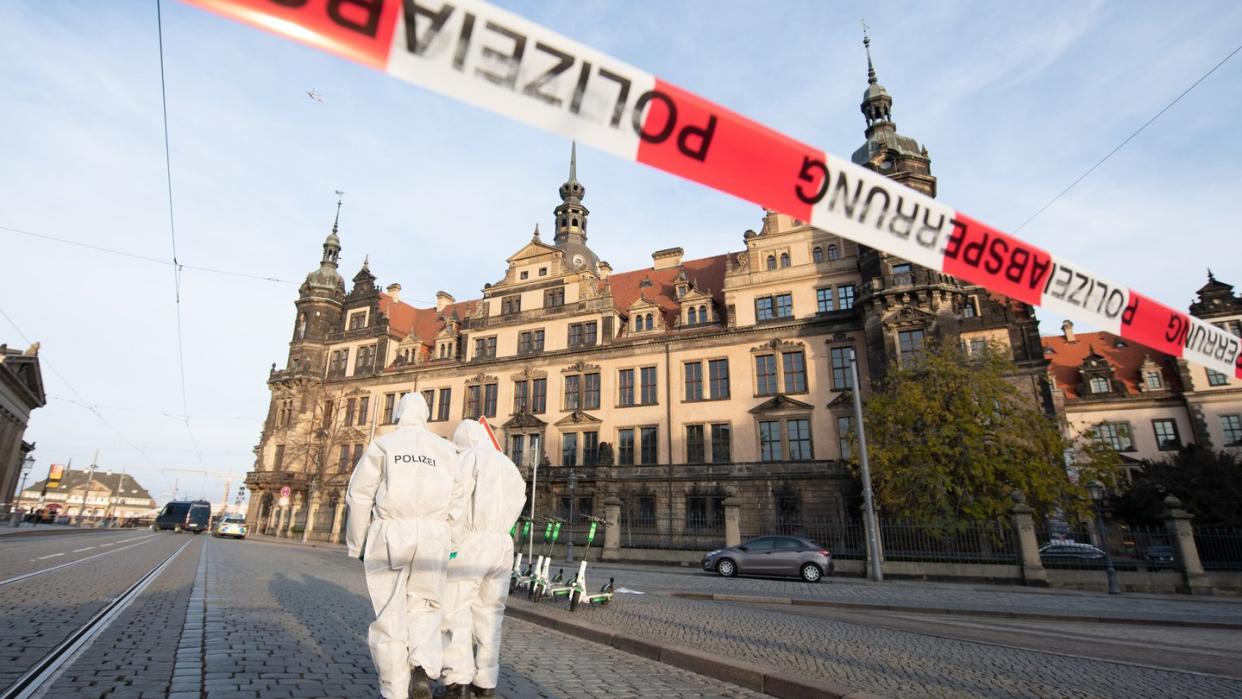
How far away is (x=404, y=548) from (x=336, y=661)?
2021mm

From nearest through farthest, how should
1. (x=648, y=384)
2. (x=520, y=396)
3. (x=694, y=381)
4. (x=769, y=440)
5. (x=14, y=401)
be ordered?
(x=769, y=440) < (x=694, y=381) < (x=648, y=384) < (x=520, y=396) < (x=14, y=401)

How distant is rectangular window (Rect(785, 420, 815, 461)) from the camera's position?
2789 cm

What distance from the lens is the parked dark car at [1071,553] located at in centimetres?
1722

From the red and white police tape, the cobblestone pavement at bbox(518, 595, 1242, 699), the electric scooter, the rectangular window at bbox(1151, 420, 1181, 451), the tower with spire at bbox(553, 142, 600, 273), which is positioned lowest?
the cobblestone pavement at bbox(518, 595, 1242, 699)

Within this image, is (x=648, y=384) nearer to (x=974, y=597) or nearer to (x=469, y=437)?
(x=974, y=597)

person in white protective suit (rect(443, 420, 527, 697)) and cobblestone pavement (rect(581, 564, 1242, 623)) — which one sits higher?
person in white protective suit (rect(443, 420, 527, 697))

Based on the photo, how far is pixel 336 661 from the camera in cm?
511

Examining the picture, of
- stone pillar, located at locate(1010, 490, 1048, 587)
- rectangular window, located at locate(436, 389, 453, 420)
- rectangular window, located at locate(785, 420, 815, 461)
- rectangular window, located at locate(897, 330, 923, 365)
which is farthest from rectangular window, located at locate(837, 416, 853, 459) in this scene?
rectangular window, located at locate(436, 389, 453, 420)

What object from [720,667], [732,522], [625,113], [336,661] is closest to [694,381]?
[732,522]

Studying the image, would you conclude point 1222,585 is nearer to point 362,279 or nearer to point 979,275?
point 979,275

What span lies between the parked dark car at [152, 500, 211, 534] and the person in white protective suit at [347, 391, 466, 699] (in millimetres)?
56188

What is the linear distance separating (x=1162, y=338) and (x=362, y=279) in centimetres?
5005

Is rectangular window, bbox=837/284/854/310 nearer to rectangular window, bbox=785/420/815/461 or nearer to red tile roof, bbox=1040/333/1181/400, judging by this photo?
rectangular window, bbox=785/420/815/461

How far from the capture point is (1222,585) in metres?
15.5
